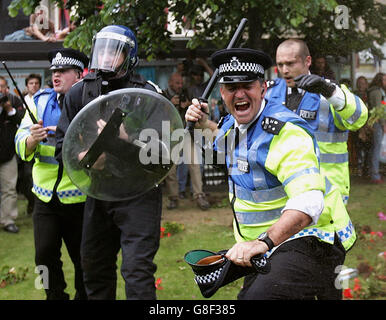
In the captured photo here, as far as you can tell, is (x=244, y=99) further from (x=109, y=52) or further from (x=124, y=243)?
(x=124, y=243)

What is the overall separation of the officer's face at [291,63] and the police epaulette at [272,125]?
1.48 meters

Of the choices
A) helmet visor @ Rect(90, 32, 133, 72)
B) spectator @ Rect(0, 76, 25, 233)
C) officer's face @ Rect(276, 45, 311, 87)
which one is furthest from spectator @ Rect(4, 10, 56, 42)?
helmet visor @ Rect(90, 32, 133, 72)

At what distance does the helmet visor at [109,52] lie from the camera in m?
3.73

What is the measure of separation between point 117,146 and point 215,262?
1197 millimetres

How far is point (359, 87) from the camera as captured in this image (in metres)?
10.1

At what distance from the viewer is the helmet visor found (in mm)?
3732

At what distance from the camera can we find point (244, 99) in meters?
3.09

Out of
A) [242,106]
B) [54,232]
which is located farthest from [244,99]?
[54,232]

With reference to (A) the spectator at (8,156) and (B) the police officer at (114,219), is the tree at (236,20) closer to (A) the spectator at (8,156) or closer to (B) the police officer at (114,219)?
(A) the spectator at (8,156)

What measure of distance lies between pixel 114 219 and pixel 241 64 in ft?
4.65

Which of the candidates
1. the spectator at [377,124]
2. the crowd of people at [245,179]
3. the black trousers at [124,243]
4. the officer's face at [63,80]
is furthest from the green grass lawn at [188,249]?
the officer's face at [63,80]

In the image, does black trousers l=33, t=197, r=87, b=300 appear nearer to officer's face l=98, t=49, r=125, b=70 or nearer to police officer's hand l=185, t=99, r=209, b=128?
officer's face l=98, t=49, r=125, b=70
